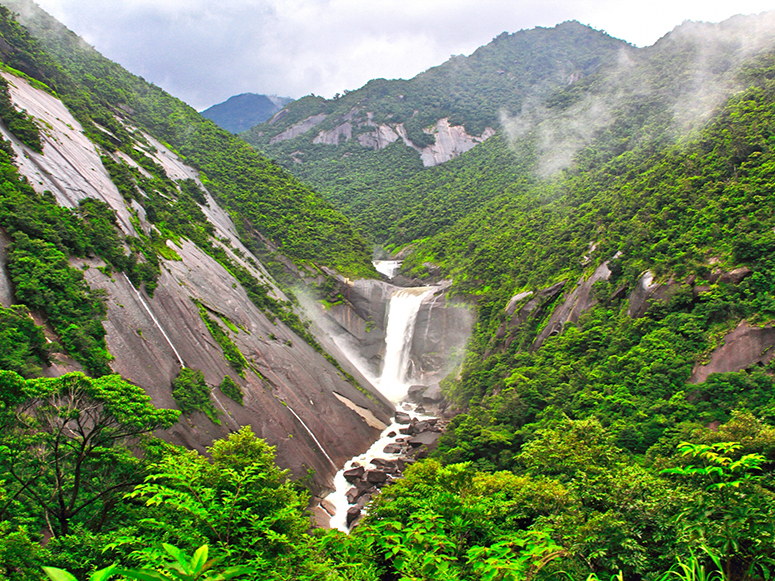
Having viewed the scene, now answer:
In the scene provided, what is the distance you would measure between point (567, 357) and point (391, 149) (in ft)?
311

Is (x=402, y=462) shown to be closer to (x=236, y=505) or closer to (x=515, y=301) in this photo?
(x=236, y=505)

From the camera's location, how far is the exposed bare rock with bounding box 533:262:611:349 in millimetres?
28297

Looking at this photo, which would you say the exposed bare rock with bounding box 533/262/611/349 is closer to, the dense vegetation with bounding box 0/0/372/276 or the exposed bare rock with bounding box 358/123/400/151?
the dense vegetation with bounding box 0/0/372/276

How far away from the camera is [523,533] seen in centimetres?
934

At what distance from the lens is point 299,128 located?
122 meters

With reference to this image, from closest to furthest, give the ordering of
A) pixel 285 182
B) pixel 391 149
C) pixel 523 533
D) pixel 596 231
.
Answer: pixel 523 533 → pixel 596 231 → pixel 285 182 → pixel 391 149

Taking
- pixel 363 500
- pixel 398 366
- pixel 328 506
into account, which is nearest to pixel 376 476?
pixel 363 500

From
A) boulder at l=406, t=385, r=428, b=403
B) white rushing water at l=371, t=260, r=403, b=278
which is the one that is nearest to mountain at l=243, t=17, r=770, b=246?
white rushing water at l=371, t=260, r=403, b=278

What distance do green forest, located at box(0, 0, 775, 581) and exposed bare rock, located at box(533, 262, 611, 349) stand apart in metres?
0.45

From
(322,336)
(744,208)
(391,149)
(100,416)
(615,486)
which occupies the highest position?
(391,149)

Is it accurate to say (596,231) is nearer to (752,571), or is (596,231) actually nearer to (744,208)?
(744,208)

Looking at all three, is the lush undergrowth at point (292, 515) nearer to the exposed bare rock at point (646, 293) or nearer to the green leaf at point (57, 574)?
the green leaf at point (57, 574)

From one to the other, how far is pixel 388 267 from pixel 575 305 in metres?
39.3

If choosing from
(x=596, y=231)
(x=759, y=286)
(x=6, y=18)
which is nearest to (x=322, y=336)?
(x=596, y=231)
